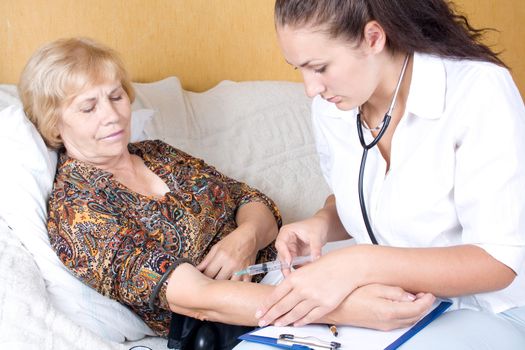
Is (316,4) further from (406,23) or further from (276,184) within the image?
(276,184)

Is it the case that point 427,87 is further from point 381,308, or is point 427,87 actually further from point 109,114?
point 109,114

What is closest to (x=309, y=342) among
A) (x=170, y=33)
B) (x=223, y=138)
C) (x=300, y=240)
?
(x=300, y=240)

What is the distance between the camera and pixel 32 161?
194cm

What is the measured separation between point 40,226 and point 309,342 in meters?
0.81

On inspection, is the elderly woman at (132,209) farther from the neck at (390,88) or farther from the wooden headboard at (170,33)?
the wooden headboard at (170,33)

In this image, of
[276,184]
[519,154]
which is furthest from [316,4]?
[276,184]

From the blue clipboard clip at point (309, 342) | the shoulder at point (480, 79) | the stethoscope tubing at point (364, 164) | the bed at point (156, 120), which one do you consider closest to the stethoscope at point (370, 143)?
the stethoscope tubing at point (364, 164)

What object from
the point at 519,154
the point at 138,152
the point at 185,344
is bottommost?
the point at 185,344

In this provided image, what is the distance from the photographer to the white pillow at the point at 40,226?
1861 millimetres

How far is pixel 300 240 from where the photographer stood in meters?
1.70

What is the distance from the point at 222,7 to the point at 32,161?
49.7 inches

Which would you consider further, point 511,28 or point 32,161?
point 511,28

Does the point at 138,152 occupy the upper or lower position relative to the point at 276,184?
upper

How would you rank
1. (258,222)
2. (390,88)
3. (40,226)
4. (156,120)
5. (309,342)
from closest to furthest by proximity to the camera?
(309,342) → (390,88) → (40,226) → (258,222) → (156,120)
